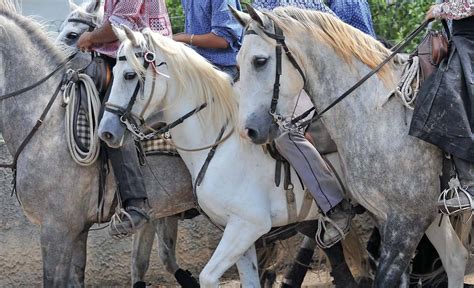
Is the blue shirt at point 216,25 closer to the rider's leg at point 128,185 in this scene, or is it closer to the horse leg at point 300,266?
the rider's leg at point 128,185

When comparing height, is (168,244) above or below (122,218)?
below

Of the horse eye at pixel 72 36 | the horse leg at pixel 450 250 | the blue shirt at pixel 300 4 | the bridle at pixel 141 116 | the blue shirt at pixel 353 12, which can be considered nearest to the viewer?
the bridle at pixel 141 116

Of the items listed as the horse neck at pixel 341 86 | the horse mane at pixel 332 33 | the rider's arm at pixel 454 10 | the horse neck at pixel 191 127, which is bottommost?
the horse neck at pixel 191 127

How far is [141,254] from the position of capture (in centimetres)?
775

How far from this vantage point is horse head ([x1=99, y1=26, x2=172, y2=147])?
21.0 ft

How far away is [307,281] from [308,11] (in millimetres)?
3334

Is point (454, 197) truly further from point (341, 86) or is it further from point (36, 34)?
point (36, 34)

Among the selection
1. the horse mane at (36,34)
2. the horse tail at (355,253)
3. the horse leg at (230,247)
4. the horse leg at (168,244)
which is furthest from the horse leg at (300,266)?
the horse mane at (36,34)

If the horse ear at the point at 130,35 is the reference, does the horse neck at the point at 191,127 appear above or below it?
below

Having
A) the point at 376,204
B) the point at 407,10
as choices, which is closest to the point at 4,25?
the point at 376,204

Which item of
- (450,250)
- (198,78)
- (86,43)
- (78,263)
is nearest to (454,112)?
(450,250)

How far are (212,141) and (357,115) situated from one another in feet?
3.36

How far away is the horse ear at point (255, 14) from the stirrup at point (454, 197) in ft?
4.66

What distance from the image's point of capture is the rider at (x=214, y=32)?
7000mm
